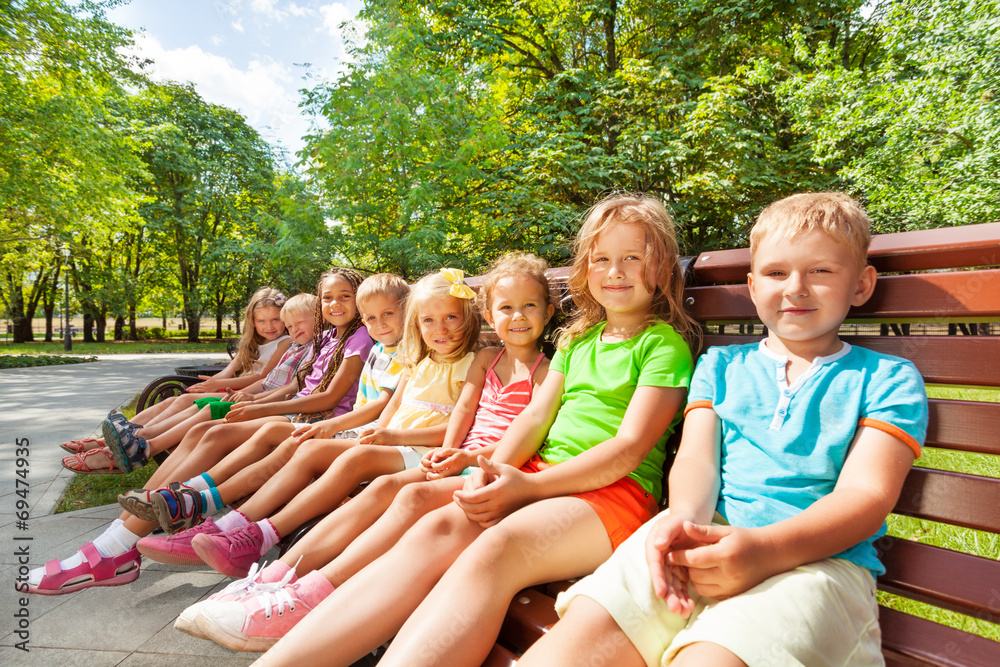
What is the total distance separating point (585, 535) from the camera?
63.5 inches

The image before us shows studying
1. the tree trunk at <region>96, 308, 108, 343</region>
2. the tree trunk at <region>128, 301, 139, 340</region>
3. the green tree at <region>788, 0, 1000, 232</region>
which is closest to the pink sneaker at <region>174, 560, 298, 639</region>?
the green tree at <region>788, 0, 1000, 232</region>

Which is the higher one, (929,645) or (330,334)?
(330,334)

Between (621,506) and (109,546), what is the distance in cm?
215

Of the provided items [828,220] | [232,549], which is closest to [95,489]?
[232,549]

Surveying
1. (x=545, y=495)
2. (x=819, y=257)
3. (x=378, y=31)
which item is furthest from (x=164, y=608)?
(x=378, y=31)

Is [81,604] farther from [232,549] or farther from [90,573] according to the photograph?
[232,549]

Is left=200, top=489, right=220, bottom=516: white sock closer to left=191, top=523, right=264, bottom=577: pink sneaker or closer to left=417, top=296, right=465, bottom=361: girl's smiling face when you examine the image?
left=191, top=523, right=264, bottom=577: pink sneaker

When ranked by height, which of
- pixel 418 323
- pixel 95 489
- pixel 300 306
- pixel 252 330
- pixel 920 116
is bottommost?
pixel 95 489

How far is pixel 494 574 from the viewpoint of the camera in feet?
4.69

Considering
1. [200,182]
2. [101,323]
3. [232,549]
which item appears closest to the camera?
[232,549]

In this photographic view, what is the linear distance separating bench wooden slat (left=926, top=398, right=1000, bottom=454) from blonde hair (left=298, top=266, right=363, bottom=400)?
3067 millimetres

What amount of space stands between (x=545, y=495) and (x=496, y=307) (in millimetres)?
1000

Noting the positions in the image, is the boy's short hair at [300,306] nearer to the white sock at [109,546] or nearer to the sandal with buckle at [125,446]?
the sandal with buckle at [125,446]

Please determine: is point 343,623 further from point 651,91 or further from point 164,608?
point 651,91
